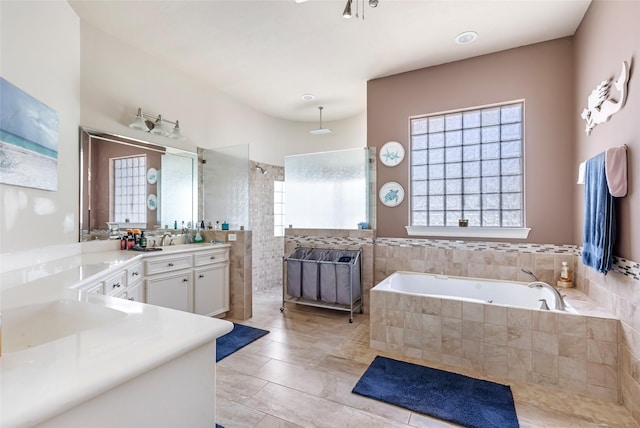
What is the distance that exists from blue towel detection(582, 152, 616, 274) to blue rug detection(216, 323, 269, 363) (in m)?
2.95

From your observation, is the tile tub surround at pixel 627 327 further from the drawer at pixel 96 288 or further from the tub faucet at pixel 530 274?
the drawer at pixel 96 288

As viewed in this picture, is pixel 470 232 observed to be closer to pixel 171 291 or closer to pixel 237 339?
pixel 237 339

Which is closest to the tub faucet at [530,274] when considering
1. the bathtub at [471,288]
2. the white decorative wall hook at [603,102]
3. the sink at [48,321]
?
the bathtub at [471,288]

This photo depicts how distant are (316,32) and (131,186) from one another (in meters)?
2.46

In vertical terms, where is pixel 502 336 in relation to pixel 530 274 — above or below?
below

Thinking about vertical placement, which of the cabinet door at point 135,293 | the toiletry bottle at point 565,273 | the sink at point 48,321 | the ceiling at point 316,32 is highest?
the ceiling at point 316,32

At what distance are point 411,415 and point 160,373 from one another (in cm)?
175

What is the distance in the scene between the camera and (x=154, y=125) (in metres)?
3.45

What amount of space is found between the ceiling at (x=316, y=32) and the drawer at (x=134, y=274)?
221 centimetres

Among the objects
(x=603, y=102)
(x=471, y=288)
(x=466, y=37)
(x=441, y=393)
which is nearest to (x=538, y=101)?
(x=603, y=102)

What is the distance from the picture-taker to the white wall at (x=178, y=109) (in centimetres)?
294

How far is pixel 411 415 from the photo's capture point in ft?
6.35

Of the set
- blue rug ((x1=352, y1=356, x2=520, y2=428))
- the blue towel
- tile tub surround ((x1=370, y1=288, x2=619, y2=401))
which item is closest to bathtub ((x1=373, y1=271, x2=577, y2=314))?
tile tub surround ((x1=370, y1=288, x2=619, y2=401))

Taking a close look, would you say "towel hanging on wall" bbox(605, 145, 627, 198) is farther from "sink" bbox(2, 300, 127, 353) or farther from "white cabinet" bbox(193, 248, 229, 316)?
"white cabinet" bbox(193, 248, 229, 316)
